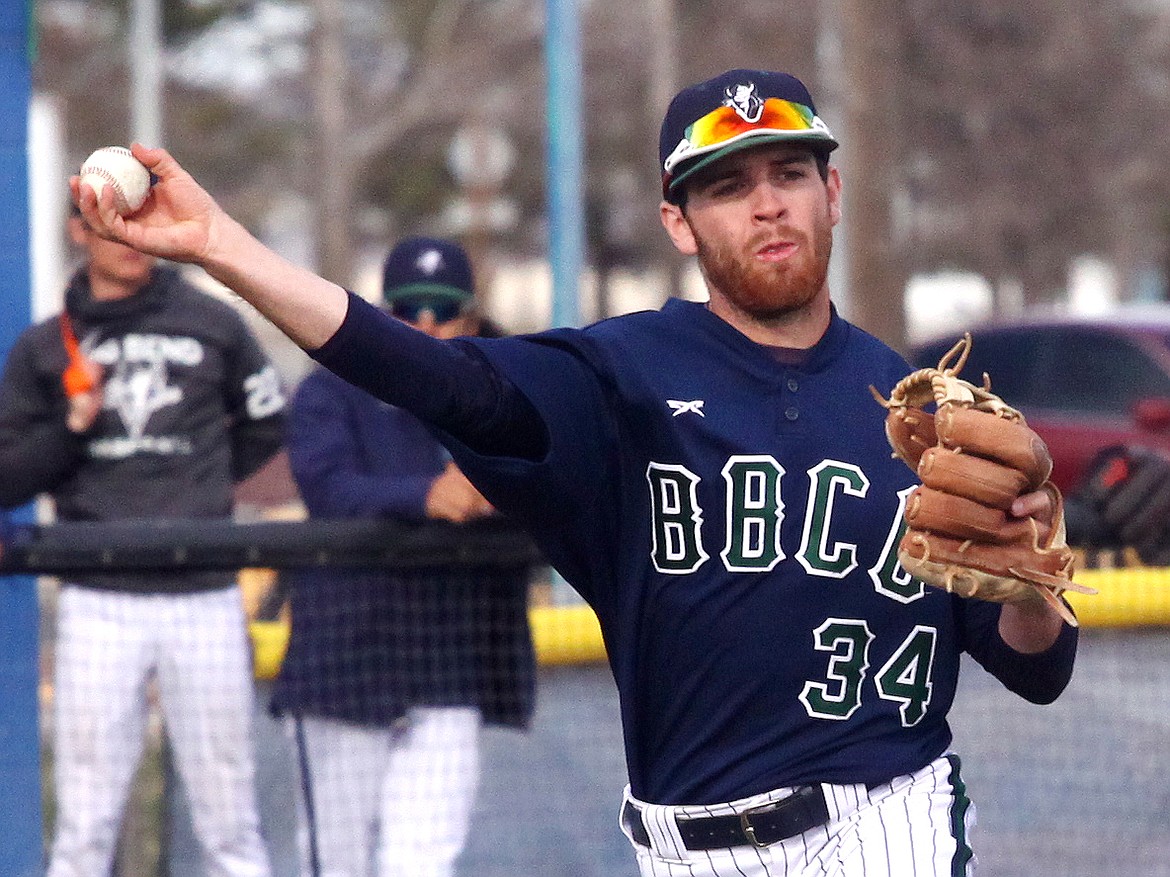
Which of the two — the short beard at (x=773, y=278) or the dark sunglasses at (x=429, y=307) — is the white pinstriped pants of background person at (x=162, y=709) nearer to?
the dark sunglasses at (x=429, y=307)

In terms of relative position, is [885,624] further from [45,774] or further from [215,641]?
[45,774]

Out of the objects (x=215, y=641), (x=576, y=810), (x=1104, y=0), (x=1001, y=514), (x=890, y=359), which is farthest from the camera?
(x=1104, y=0)

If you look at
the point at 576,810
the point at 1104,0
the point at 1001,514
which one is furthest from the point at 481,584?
the point at 1104,0

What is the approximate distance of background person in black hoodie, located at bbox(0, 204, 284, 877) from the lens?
14.8ft

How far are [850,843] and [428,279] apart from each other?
2166 mm

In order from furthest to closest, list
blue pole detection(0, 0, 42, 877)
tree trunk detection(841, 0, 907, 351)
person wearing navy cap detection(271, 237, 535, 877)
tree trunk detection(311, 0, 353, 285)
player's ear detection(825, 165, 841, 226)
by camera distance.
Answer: tree trunk detection(311, 0, 353, 285) < tree trunk detection(841, 0, 907, 351) < blue pole detection(0, 0, 42, 877) < person wearing navy cap detection(271, 237, 535, 877) < player's ear detection(825, 165, 841, 226)

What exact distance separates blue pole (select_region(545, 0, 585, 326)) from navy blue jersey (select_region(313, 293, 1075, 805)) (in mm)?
6373

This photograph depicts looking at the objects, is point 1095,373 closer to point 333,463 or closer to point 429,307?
point 429,307

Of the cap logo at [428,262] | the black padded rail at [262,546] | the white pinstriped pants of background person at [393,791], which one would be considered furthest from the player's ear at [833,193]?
the white pinstriped pants of background person at [393,791]

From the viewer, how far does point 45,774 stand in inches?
222

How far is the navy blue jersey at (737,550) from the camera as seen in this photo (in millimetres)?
2701

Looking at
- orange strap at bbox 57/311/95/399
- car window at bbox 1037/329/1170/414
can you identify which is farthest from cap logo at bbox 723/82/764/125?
car window at bbox 1037/329/1170/414

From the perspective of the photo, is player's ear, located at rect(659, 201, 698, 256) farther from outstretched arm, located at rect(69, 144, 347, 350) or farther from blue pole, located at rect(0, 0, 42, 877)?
blue pole, located at rect(0, 0, 42, 877)

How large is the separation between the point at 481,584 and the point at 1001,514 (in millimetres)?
2156
